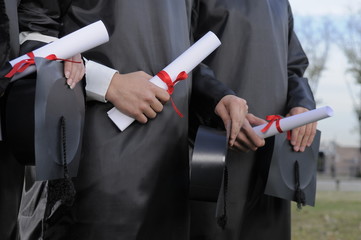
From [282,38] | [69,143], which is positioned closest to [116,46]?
[69,143]

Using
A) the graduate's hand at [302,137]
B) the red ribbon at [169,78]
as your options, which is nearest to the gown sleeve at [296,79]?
the graduate's hand at [302,137]

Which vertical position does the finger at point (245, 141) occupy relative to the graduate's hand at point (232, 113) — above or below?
below

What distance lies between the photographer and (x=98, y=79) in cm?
218

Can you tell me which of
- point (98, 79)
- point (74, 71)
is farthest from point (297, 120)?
point (74, 71)

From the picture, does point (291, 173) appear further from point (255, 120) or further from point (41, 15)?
point (41, 15)

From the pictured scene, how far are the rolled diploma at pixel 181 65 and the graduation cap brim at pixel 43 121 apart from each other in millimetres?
268

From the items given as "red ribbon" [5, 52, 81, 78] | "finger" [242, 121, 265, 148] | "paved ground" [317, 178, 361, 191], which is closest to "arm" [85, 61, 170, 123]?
"red ribbon" [5, 52, 81, 78]

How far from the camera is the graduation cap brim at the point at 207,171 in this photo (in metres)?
2.22

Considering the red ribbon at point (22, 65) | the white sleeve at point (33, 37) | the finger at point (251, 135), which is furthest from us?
the finger at point (251, 135)

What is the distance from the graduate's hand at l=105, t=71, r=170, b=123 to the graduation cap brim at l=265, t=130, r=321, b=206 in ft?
2.32

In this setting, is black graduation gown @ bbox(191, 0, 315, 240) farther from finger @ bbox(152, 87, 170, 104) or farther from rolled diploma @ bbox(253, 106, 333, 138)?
finger @ bbox(152, 87, 170, 104)

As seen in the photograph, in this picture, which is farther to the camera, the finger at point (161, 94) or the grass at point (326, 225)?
the grass at point (326, 225)

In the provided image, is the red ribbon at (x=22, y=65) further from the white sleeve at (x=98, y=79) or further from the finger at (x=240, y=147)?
the finger at (x=240, y=147)

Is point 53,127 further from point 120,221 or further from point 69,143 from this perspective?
point 120,221
